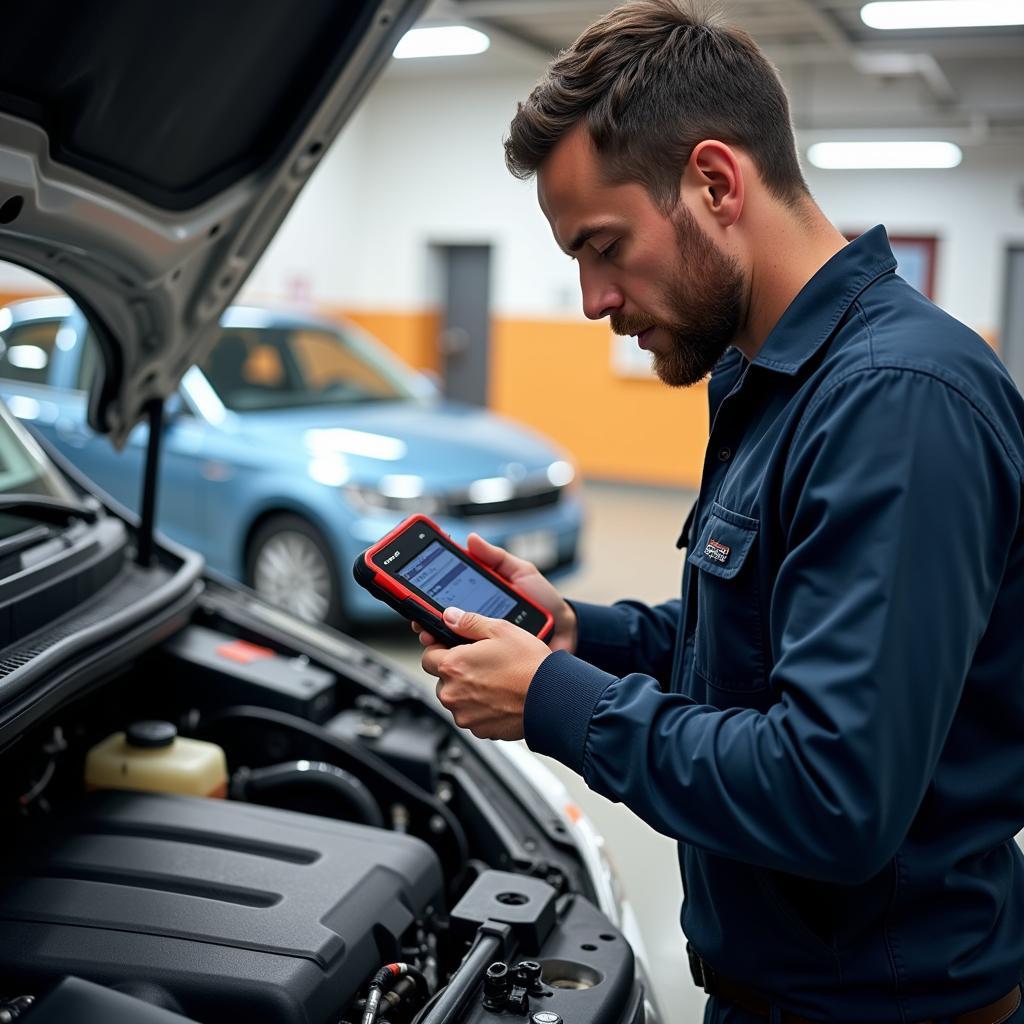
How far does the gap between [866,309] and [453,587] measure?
602 millimetres

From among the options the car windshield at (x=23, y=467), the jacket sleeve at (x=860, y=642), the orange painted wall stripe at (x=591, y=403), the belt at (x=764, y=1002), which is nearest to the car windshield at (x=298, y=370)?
the car windshield at (x=23, y=467)

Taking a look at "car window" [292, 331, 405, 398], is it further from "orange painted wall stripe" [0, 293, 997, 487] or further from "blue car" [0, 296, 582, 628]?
"orange painted wall stripe" [0, 293, 997, 487]

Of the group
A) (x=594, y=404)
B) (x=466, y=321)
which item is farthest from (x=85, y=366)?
(x=466, y=321)

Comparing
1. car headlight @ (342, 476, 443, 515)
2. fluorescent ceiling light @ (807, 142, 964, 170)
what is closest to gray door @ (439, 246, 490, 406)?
fluorescent ceiling light @ (807, 142, 964, 170)

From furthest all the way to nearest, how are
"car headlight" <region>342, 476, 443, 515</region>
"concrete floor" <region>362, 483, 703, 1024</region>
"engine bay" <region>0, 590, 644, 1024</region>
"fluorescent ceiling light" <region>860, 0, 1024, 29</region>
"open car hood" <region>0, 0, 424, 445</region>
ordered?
"fluorescent ceiling light" <region>860, 0, 1024, 29</region>, "car headlight" <region>342, 476, 443, 515</region>, "concrete floor" <region>362, 483, 703, 1024</region>, "open car hood" <region>0, 0, 424, 445</region>, "engine bay" <region>0, 590, 644, 1024</region>

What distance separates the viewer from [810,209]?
1.27 m

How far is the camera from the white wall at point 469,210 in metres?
9.57

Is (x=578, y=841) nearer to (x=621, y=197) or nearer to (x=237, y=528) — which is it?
(x=621, y=197)

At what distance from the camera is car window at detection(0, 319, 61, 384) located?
5.57 meters

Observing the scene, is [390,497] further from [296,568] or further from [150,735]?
[150,735]

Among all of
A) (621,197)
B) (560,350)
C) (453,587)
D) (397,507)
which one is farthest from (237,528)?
(560,350)

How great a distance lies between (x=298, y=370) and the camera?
19.3 feet

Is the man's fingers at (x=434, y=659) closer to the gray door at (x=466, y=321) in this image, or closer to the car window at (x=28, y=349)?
the car window at (x=28, y=349)

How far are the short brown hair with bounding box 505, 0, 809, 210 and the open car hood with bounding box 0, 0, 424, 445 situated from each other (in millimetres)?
555
